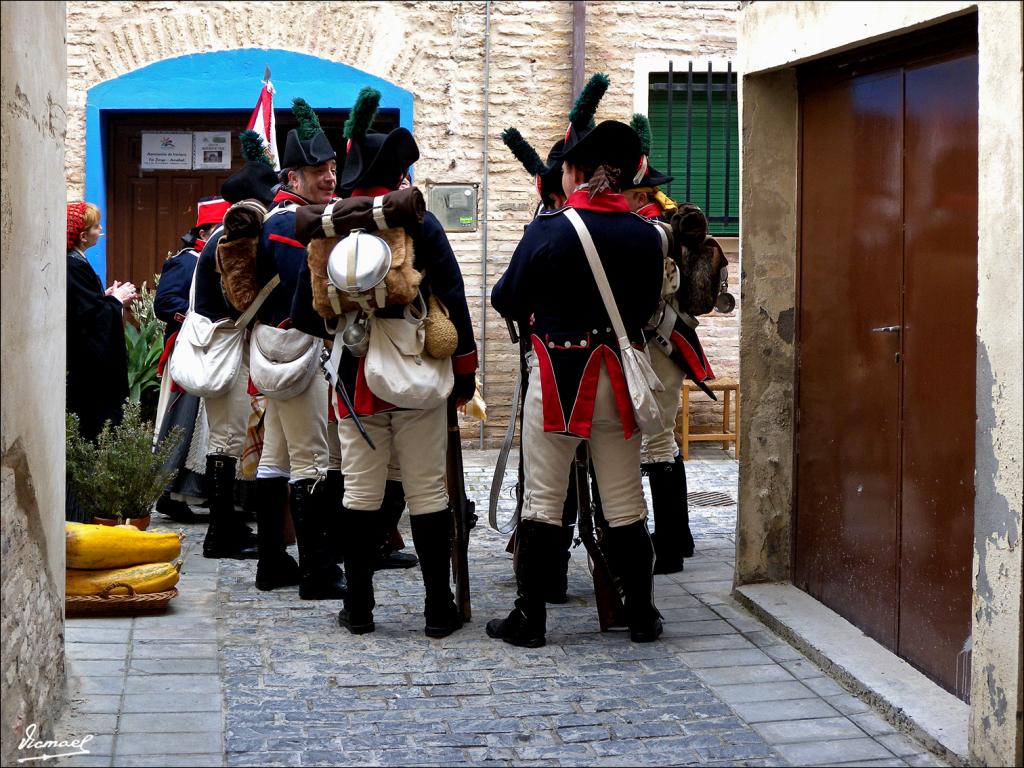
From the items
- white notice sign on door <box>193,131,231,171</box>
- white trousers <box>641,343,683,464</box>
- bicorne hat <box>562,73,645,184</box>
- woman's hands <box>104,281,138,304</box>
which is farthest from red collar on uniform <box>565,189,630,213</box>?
white notice sign on door <box>193,131,231,171</box>

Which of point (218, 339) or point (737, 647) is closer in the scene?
point (737, 647)

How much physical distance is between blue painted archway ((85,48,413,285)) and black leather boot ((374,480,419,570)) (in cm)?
467

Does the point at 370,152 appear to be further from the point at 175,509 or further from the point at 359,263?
the point at 175,509

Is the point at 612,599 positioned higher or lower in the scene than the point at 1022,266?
lower

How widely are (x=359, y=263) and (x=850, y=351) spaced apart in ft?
6.28

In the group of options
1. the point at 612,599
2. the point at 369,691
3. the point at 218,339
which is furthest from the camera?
the point at 218,339

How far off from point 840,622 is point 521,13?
6.65m

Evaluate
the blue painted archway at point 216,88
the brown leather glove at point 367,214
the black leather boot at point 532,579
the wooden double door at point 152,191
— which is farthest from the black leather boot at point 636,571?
the wooden double door at point 152,191

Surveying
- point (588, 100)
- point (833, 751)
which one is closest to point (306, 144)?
point (588, 100)

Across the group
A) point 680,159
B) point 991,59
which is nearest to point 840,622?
point 991,59

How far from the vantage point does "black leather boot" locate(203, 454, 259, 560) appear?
22.9 ft

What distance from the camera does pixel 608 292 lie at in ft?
17.0

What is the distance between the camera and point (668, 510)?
6.68 meters

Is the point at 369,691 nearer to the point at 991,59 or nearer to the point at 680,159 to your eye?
the point at 991,59
